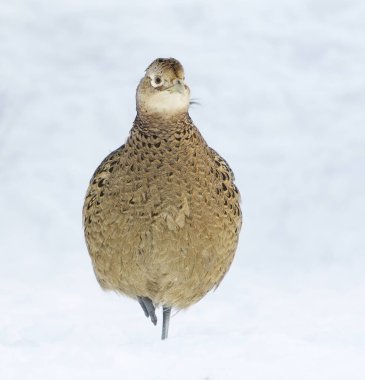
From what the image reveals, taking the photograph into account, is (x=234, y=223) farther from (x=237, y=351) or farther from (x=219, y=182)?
(x=237, y=351)

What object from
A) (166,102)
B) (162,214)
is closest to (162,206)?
(162,214)

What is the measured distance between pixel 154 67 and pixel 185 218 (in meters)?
0.91

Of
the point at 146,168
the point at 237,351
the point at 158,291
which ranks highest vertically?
the point at 146,168

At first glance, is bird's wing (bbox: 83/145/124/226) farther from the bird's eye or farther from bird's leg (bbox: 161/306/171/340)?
bird's leg (bbox: 161/306/171/340)

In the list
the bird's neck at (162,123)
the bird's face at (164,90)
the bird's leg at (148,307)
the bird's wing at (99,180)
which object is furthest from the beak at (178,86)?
the bird's leg at (148,307)

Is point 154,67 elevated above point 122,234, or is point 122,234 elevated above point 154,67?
point 154,67

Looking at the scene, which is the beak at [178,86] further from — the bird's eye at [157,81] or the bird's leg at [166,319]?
the bird's leg at [166,319]

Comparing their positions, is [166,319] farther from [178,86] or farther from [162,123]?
[178,86]

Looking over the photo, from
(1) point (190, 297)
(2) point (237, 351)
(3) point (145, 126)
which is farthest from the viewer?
(1) point (190, 297)

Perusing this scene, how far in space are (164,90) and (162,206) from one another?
2.32 feet

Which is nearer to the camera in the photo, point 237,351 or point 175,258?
point 237,351

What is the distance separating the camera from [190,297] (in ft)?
28.5

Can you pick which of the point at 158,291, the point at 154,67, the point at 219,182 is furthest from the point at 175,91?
the point at 158,291

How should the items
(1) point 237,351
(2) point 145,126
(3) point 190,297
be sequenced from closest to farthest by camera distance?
1. (1) point 237,351
2. (2) point 145,126
3. (3) point 190,297
